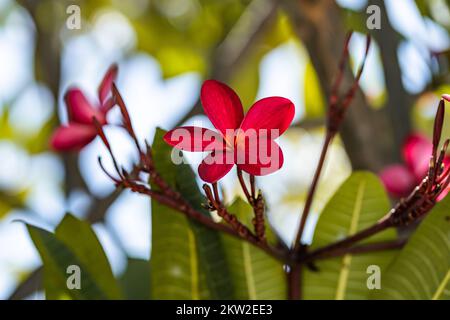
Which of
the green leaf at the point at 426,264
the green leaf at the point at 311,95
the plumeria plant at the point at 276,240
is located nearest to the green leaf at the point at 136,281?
the plumeria plant at the point at 276,240

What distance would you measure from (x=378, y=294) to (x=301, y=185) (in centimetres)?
124

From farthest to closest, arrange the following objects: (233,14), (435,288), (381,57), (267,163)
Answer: (233,14) → (381,57) → (435,288) → (267,163)

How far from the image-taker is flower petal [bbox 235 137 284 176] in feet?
1.49

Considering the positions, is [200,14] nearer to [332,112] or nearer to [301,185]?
[301,185]

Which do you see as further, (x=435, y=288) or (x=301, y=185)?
(x=301, y=185)

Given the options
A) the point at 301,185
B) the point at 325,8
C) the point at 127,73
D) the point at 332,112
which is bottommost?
the point at 332,112

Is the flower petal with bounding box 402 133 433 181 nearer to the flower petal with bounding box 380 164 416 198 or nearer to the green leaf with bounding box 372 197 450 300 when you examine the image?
the flower petal with bounding box 380 164 416 198

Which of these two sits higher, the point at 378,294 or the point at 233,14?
the point at 233,14

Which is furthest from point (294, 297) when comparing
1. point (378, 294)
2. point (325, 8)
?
point (325, 8)

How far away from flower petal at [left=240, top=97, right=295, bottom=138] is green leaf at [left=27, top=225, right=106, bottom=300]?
23 centimetres

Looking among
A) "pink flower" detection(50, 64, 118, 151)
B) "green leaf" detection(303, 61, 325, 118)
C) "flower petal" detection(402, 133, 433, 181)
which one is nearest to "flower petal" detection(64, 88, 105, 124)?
"pink flower" detection(50, 64, 118, 151)

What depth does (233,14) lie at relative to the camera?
1.73 meters

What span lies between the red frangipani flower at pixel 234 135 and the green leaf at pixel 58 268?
0.21 m

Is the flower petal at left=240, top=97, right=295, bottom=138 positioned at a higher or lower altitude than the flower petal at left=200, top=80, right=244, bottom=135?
lower
